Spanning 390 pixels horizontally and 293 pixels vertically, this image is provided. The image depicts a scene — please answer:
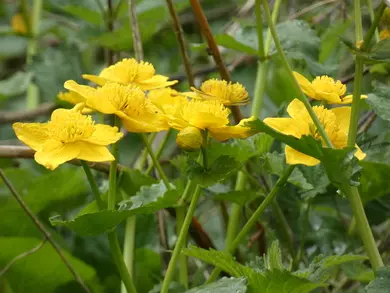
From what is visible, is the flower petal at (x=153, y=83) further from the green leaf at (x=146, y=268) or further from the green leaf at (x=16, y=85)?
the green leaf at (x=16, y=85)

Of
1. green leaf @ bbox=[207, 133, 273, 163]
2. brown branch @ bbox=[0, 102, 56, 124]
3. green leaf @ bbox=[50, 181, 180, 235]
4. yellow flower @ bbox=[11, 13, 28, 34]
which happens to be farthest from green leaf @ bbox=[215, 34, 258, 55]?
yellow flower @ bbox=[11, 13, 28, 34]

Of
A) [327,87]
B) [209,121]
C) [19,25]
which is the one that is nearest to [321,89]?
[327,87]

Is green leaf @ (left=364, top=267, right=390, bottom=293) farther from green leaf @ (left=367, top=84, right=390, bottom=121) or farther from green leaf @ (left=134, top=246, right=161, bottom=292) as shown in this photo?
green leaf @ (left=134, top=246, right=161, bottom=292)

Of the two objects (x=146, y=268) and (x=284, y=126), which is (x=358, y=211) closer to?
(x=284, y=126)

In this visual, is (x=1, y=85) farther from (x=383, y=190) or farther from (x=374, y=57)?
(x=374, y=57)

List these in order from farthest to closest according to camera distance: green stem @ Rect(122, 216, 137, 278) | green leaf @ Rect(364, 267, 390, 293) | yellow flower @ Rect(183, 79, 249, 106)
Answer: green stem @ Rect(122, 216, 137, 278), yellow flower @ Rect(183, 79, 249, 106), green leaf @ Rect(364, 267, 390, 293)

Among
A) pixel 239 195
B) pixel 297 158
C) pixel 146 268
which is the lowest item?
pixel 146 268

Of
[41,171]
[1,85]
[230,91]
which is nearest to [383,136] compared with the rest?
[230,91]

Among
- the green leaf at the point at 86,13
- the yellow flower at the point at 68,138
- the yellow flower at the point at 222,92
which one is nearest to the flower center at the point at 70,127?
the yellow flower at the point at 68,138
